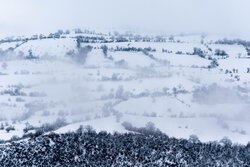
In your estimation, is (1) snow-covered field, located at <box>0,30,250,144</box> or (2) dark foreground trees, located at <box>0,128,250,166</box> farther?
(1) snow-covered field, located at <box>0,30,250,144</box>

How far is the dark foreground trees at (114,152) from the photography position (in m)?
57.5

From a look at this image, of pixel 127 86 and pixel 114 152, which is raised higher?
pixel 127 86

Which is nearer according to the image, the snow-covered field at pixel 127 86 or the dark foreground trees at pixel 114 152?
the dark foreground trees at pixel 114 152

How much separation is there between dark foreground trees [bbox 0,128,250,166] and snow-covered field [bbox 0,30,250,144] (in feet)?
16.1

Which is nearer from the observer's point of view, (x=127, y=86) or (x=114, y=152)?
(x=114, y=152)

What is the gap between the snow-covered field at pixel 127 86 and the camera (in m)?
76.7

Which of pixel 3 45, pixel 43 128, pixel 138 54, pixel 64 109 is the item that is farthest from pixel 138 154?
pixel 3 45

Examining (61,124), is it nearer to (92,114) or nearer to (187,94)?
(92,114)

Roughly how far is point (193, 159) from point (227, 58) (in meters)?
65.9

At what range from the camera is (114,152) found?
2340 inches

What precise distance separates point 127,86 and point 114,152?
3857 centimetres

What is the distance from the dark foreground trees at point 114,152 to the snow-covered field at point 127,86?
4920mm

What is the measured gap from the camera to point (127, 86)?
9694 cm

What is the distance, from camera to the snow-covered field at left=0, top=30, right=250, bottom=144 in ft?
252
